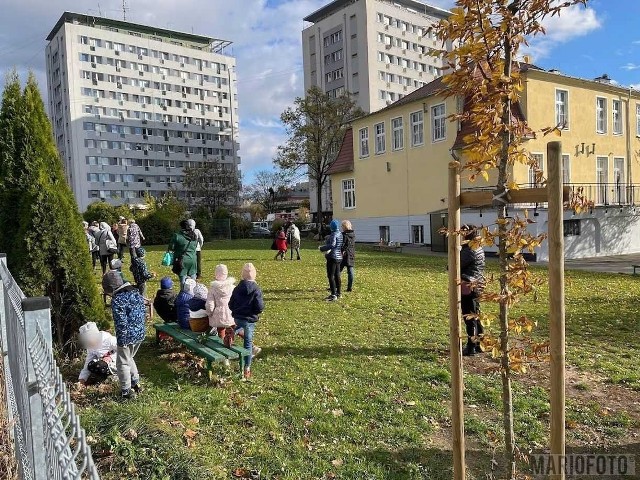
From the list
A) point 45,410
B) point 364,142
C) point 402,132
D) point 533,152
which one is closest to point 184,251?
point 45,410

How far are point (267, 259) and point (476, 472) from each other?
1797cm

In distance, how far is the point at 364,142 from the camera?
35000mm

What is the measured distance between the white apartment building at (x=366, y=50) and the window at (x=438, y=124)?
4104 cm

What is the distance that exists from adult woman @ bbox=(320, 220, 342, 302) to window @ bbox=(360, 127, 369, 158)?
948 inches

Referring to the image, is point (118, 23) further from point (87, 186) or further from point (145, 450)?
point (145, 450)

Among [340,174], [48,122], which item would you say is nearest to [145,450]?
[48,122]

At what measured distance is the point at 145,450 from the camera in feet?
13.1

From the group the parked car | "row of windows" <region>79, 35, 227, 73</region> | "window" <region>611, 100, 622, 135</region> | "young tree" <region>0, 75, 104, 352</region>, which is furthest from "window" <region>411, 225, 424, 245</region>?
"row of windows" <region>79, 35, 227, 73</region>

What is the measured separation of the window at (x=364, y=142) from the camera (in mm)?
34656

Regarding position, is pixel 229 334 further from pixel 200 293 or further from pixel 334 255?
pixel 334 255

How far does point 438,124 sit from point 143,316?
84.1ft

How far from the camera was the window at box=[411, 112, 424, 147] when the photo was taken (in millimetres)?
29777

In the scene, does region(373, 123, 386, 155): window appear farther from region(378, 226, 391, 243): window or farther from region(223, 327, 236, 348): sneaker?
region(223, 327, 236, 348): sneaker

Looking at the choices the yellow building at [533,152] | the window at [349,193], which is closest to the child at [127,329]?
the yellow building at [533,152]
